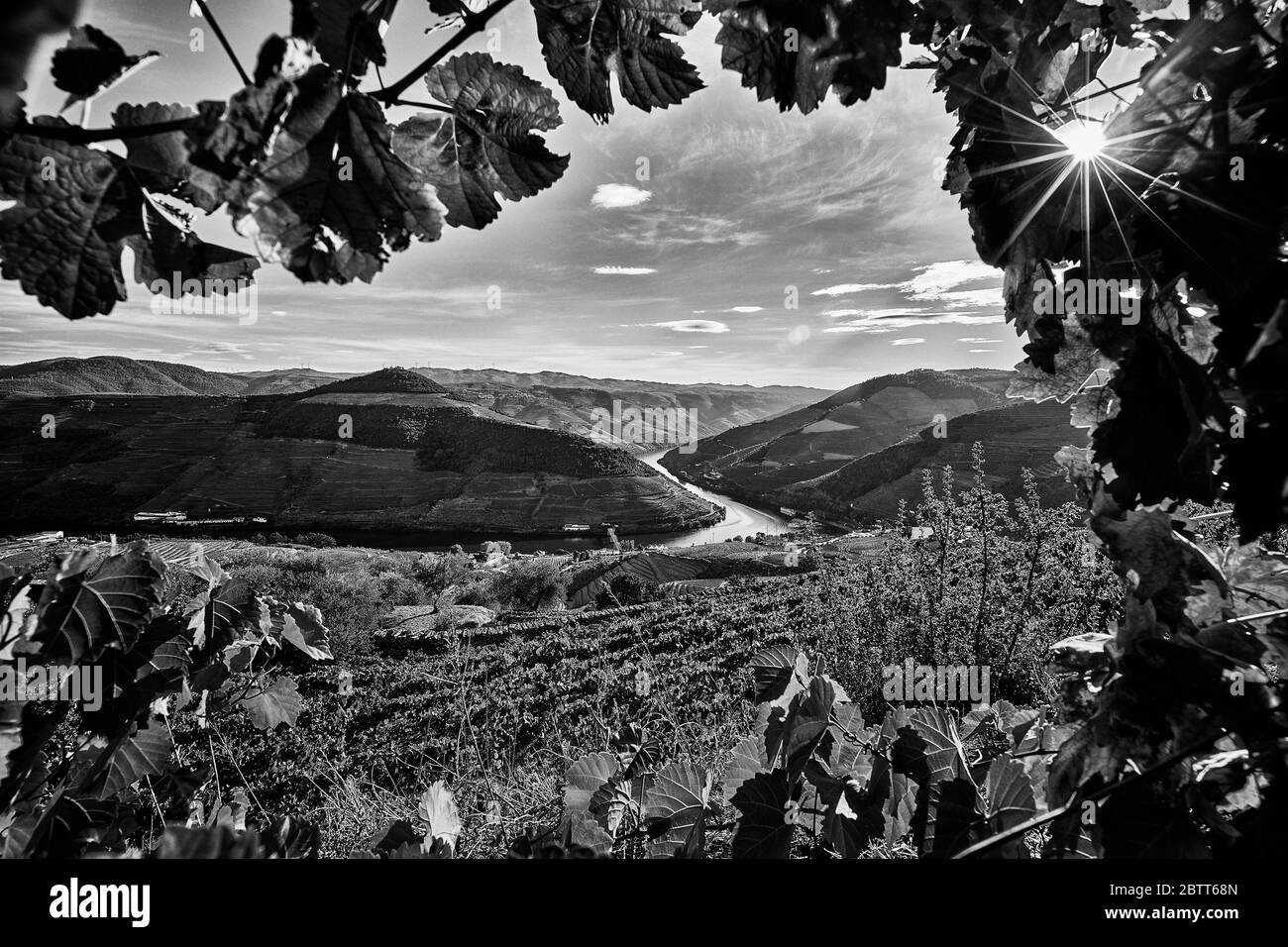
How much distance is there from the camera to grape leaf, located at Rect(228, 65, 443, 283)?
40 centimetres

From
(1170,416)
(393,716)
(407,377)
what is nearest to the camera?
(1170,416)

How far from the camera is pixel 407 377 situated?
8319 centimetres

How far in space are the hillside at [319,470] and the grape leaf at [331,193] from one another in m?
50.1

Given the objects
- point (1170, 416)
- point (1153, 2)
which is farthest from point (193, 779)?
point (1153, 2)

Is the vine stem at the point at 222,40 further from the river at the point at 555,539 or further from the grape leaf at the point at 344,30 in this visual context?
the river at the point at 555,539

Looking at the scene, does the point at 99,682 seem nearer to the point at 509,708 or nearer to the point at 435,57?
the point at 435,57

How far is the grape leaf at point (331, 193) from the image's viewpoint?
396 millimetres

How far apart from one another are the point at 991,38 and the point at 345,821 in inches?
146

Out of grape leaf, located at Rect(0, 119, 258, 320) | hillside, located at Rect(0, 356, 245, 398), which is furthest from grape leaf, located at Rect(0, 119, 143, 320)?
hillside, located at Rect(0, 356, 245, 398)

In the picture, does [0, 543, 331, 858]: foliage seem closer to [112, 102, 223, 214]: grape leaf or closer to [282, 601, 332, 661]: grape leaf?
[282, 601, 332, 661]: grape leaf

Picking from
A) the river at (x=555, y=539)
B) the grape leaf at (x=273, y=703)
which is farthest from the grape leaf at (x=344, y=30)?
the river at (x=555, y=539)

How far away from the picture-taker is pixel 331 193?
1.40ft

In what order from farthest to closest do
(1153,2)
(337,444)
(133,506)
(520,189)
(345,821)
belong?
(337,444), (133,506), (345,821), (1153,2), (520,189)

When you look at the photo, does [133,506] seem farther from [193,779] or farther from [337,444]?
[193,779]
